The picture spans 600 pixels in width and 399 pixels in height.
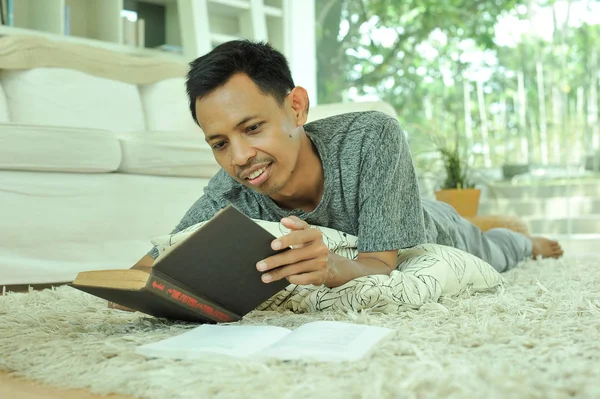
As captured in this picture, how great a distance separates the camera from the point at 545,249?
2.65 metres

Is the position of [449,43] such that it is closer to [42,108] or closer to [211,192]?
[42,108]

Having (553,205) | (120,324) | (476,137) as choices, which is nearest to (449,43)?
(476,137)

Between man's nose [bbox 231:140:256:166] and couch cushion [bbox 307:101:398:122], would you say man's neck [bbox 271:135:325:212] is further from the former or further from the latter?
couch cushion [bbox 307:101:398:122]

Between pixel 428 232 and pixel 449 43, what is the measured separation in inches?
114

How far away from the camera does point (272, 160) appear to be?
4.38ft

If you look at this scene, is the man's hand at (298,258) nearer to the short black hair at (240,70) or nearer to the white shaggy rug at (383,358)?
the white shaggy rug at (383,358)

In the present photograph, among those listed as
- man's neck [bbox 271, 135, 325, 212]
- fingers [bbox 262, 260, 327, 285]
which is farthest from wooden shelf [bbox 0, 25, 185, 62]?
fingers [bbox 262, 260, 327, 285]

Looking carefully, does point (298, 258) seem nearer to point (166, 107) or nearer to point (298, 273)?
point (298, 273)

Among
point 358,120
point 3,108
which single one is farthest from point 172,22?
point 358,120

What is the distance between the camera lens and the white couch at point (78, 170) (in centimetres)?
214

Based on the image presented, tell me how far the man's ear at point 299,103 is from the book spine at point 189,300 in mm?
453

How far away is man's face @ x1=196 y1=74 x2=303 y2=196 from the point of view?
4.23ft

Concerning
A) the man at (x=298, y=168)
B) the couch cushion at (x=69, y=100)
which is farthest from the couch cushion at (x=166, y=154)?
the man at (x=298, y=168)

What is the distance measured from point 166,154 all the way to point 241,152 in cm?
134
